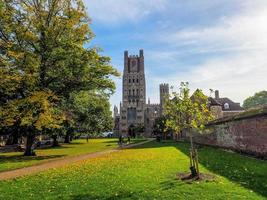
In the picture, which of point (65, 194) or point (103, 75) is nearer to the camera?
point (65, 194)

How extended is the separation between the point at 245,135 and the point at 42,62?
16.8m

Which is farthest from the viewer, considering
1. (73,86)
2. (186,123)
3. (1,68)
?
(73,86)

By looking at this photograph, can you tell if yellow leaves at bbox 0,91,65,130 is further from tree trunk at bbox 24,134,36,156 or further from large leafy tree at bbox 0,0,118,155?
tree trunk at bbox 24,134,36,156

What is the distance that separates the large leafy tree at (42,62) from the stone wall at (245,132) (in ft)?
35.0

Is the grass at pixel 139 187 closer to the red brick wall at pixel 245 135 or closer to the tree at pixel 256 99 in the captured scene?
the red brick wall at pixel 245 135

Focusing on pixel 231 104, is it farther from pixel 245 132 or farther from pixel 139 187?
pixel 139 187

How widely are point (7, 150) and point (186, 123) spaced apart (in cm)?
2671

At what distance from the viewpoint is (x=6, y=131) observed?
29.1 m

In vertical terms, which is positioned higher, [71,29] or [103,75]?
[71,29]

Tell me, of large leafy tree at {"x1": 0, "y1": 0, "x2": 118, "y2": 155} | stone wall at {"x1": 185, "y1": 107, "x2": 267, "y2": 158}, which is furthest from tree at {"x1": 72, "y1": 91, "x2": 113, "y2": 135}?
stone wall at {"x1": 185, "y1": 107, "x2": 267, "y2": 158}

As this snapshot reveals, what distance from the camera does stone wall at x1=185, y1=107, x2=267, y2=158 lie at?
15.9 m

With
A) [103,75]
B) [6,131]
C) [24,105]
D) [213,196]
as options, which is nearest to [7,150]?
[6,131]

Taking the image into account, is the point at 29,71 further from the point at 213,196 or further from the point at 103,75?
the point at 213,196

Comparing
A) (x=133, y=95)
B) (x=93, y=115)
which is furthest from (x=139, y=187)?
(x=133, y=95)
